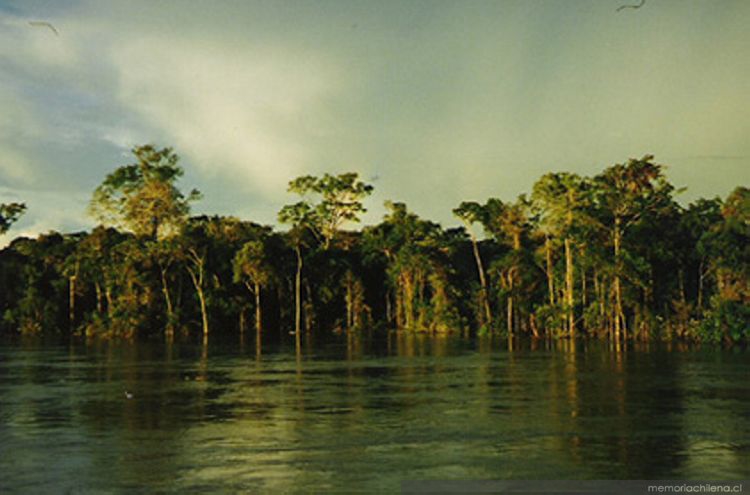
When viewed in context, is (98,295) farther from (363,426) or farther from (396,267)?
(363,426)

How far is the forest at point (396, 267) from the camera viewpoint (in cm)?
6131

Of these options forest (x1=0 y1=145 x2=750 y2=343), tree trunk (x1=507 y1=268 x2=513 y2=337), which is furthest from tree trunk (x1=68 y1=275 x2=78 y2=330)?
tree trunk (x1=507 y1=268 x2=513 y2=337)

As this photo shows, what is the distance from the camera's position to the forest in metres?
61.3

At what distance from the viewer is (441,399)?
22.7 m

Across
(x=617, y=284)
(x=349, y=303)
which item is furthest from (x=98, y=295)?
(x=617, y=284)

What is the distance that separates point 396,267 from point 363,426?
212 ft

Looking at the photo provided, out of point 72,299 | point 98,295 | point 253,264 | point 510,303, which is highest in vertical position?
point 253,264

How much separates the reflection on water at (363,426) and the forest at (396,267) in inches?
1084

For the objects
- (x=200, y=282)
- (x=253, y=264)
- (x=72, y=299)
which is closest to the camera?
(x=253, y=264)

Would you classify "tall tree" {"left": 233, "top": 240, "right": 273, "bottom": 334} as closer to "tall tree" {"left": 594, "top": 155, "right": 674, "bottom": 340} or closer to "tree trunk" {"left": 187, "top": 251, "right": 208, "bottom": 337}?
"tree trunk" {"left": 187, "top": 251, "right": 208, "bottom": 337}

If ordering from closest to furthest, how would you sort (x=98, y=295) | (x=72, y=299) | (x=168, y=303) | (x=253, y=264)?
1. (x=253, y=264)
2. (x=168, y=303)
3. (x=98, y=295)
4. (x=72, y=299)

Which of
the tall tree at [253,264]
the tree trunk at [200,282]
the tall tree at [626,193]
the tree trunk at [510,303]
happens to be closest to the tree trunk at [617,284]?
the tall tree at [626,193]

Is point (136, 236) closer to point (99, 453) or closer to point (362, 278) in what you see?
point (362, 278)

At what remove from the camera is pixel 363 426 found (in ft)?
58.2
